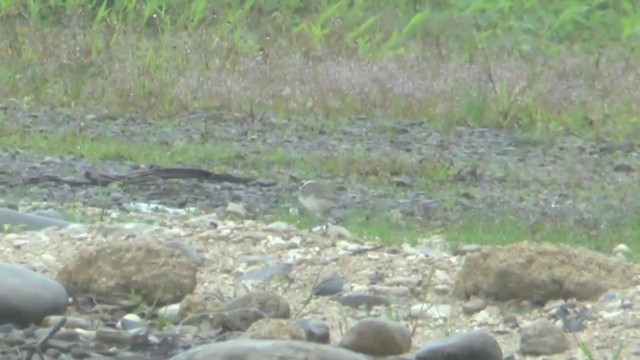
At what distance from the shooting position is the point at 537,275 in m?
5.32

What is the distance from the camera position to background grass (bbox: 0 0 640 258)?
11.9 m

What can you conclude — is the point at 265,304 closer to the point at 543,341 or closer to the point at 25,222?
the point at 543,341

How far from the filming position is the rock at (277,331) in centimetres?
452

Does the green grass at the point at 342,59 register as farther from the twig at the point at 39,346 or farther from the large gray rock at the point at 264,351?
the large gray rock at the point at 264,351

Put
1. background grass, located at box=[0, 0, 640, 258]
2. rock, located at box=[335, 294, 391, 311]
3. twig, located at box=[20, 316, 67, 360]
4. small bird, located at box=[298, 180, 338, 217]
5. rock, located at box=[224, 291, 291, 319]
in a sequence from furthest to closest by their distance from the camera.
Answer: background grass, located at box=[0, 0, 640, 258], small bird, located at box=[298, 180, 338, 217], rock, located at box=[335, 294, 391, 311], rock, located at box=[224, 291, 291, 319], twig, located at box=[20, 316, 67, 360]

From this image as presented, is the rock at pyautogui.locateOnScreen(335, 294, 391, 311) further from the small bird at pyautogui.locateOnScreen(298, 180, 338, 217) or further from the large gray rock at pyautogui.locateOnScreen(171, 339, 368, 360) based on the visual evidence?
the small bird at pyautogui.locateOnScreen(298, 180, 338, 217)

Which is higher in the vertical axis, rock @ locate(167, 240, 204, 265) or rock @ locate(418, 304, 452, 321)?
rock @ locate(418, 304, 452, 321)

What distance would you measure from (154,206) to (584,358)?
11.7 ft

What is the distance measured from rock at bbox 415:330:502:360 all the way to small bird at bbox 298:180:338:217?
3.29 meters

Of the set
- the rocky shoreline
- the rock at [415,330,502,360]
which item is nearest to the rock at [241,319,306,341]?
the rocky shoreline

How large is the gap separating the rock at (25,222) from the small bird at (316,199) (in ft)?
4.99

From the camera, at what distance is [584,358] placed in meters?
4.64

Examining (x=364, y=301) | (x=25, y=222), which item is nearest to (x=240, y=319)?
(x=364, y=301)

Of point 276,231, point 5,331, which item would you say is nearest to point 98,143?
point 276,231
